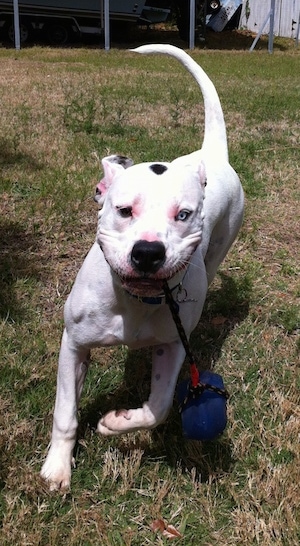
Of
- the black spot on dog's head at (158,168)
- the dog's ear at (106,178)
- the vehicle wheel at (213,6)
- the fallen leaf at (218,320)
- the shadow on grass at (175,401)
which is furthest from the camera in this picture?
the vehicle wheel at (213,6)

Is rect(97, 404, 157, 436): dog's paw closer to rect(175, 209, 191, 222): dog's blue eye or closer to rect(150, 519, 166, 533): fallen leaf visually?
rect(150, 519, 166, 533): fallen leaf

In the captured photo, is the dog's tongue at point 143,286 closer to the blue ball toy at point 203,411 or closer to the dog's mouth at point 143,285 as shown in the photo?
the dog's mouth at point 143,285

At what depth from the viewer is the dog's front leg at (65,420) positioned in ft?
8.47

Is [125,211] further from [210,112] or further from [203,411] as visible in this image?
[210,112]

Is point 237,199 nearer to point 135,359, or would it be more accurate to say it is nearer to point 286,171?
point 135,359

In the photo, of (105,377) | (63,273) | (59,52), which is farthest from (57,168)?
(59,52)

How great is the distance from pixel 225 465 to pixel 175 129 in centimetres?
519

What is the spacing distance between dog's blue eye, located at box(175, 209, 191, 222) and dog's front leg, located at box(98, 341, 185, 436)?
0.64m

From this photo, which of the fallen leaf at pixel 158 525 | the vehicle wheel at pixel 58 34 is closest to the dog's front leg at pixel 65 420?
the fallen leaf at pixel 158 525

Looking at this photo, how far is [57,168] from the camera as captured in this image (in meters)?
5.73

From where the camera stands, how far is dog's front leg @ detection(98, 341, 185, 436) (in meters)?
2.55

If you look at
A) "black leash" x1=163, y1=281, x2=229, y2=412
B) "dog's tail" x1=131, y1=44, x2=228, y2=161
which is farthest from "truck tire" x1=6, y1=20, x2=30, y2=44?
"black leash" x1=163, y1=281, x2=229, y2=412

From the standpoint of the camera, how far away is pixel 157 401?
2.56 m

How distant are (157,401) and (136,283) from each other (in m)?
0.66
